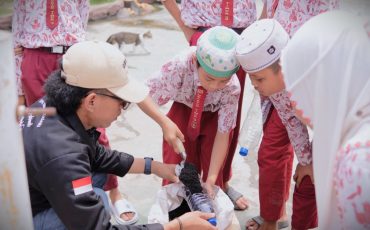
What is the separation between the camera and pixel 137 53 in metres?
5.29

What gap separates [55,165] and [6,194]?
1.89 feet

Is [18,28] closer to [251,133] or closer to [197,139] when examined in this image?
[197,139]

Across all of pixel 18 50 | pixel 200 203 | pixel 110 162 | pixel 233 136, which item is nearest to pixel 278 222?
pixel 233 136

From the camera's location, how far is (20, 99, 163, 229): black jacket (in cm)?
152

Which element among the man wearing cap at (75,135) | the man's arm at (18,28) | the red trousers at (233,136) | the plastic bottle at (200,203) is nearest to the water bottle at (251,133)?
the red trousers at (233,136)

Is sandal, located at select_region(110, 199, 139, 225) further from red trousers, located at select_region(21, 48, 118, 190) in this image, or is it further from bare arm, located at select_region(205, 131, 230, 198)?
bare arm, located at select_region(205, 131, 230, 198)

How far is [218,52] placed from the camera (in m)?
1.96

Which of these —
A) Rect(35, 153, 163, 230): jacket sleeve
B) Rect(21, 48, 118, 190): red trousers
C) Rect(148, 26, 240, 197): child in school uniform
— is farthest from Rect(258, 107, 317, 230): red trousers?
Rect(35, 153, 163, 230): jacket sleeve

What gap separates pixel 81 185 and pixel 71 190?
4 cm

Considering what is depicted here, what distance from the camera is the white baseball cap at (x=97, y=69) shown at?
163 cm

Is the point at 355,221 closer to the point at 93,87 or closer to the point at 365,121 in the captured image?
the point at 365,121

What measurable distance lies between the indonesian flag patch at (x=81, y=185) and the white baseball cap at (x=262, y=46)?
2.61ft

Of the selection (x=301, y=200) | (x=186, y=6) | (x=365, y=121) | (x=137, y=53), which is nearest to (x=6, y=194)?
(x=365, y=121)

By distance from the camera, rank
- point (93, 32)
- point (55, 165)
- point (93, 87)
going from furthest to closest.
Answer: point (93, 32)
point (93, 87)
point (55, 165)
